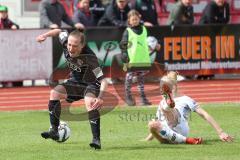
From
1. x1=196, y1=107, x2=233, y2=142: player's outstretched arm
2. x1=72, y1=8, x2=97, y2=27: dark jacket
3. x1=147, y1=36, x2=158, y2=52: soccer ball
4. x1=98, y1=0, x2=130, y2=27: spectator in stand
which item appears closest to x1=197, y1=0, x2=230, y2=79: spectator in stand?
x1=147, y1=36, x2=158, y2=52: soccer ball

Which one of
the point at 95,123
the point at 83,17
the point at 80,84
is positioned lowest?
the point at 95,123

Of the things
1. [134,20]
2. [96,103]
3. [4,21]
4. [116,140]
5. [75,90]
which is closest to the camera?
[96,103]

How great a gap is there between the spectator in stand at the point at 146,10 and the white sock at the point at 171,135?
11317mm

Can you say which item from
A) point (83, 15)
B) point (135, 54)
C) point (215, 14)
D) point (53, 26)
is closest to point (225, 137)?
point (135, 54)

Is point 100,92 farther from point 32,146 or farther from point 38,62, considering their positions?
point 38,62

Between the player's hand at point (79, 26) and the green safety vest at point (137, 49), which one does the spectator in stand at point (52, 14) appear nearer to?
the player's hand at point (79, 26)

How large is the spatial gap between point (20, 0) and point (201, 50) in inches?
227

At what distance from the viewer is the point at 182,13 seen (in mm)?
23109

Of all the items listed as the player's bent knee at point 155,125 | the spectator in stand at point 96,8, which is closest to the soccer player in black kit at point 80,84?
the player's bent knee at point 155,125

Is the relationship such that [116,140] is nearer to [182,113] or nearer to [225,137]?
[182,113]

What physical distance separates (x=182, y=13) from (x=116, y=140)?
37.0 ft

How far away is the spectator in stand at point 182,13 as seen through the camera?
23016 millimetres

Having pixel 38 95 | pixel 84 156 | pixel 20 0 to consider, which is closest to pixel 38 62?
pixel 38 95

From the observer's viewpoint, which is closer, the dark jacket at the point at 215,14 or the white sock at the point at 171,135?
the white sock at the point at 171,135
